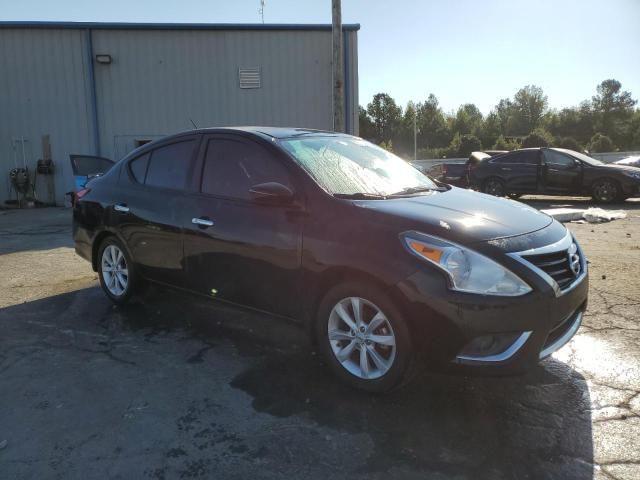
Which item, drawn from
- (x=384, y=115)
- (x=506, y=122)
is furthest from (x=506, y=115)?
(x=384, y=115)

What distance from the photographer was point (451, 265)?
275 centimetres

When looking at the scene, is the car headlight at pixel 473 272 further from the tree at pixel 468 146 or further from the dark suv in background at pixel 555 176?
the tree at pixel 468 146

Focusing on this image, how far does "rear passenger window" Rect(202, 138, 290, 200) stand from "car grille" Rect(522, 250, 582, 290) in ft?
5.26

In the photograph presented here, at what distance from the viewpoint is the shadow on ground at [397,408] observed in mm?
2453

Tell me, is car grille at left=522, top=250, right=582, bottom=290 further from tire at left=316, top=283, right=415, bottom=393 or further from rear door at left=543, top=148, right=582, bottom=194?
rear door at left=543, top=148, right=582, bottom=194

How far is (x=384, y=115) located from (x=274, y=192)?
88262 mm

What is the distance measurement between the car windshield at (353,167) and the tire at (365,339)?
2.35 ft

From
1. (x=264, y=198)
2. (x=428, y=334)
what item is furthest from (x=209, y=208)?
(x=428, y=334)

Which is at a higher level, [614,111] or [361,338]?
[614,111]

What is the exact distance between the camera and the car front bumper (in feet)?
8.80

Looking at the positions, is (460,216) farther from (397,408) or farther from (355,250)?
(397,408)

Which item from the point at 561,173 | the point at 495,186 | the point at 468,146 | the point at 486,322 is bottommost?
the point at 486,322

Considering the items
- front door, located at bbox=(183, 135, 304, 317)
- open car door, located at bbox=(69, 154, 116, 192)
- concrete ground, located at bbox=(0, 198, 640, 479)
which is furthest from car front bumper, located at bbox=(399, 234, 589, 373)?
open car door, located at bbox=(69, 154, 116, 192)

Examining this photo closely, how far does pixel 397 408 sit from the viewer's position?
2.95 metres
